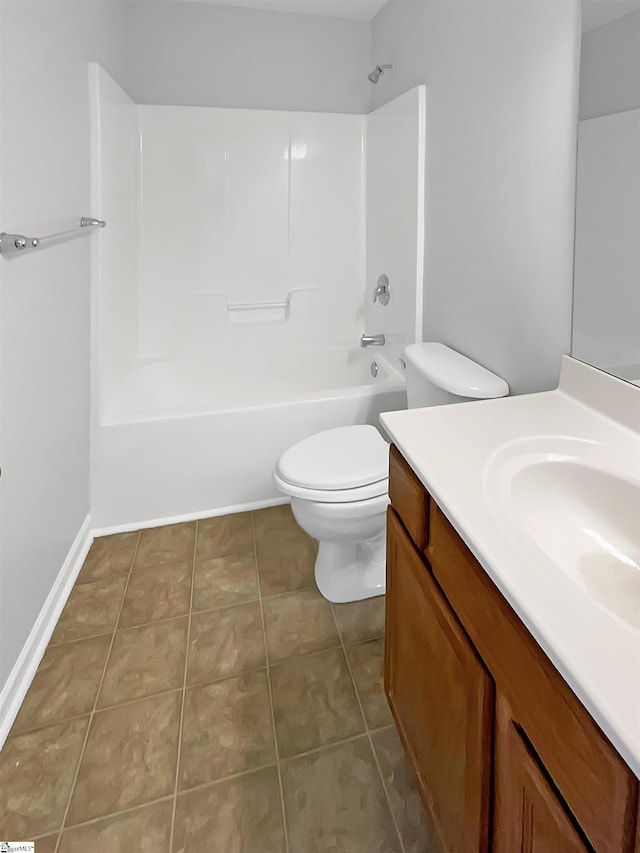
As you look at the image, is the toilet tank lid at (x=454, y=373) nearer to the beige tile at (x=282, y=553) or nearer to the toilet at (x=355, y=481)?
the toilet at (x=355, y=481)

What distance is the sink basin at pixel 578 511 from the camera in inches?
34.6

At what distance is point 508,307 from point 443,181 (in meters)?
0.72

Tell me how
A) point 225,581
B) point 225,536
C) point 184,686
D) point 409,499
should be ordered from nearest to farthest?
point 409,499 < point 184,686 < point 225,581 < point 225,536

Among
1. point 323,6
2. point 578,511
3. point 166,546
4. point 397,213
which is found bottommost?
point 166,546

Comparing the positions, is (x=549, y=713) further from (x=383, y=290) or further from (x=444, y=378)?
(x=383, y=290)

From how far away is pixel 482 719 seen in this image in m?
0.80

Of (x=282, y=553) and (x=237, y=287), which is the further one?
(x=237, y=287)

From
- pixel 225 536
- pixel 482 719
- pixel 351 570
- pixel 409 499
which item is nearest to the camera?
pixel 482 719

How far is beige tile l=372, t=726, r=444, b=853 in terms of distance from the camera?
1189 millimetres

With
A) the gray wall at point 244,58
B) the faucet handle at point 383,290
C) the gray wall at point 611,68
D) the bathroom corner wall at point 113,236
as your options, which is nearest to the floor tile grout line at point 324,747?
the bathroom corner wall at point 113,236

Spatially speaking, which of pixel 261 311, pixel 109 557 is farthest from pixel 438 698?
pixel 261 311

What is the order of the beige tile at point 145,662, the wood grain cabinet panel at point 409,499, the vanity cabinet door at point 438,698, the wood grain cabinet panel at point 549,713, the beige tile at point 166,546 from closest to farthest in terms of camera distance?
the wood grain cabinet panel at point 549,713, the vanity cabinet door at point 438,698, the wood grain cabinet panel at point 409,499, the beige tile at point 145,662, the beige tile at point 166,546

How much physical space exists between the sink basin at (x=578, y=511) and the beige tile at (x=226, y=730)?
0.91 meters

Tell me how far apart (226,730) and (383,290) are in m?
2.07
